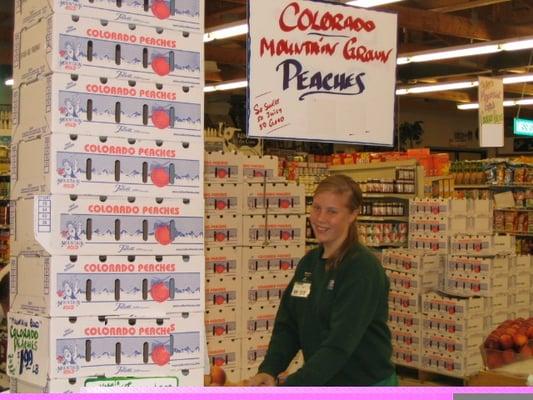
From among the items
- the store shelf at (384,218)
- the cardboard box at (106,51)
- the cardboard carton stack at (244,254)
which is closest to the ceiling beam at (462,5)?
the store shelf at (384,218)

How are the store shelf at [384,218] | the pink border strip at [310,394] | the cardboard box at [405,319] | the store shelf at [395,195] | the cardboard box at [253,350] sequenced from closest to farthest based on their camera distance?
1. the pink border strip at [310,394]
2. the cardboard box at [253,350]
3. the cardboard box at [405,319]
4. the store shelf at [384,218]
5. the store shelf at [395,195]

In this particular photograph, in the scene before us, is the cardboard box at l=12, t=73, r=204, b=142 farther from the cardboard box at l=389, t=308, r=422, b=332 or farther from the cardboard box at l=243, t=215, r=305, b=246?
the cardboard box at l=389, t=308, r=422, b=332

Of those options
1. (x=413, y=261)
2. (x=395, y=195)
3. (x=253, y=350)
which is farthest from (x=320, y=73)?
(x=395, y=195)

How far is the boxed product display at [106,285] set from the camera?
120 inches

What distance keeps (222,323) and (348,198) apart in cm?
441

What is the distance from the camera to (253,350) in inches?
295

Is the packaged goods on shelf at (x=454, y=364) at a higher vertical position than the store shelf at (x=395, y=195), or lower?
lower

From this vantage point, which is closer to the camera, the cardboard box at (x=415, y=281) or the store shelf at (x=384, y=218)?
the cardboard box at (x=415, y=281)

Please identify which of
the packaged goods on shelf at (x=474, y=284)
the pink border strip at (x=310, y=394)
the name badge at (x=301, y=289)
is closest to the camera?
the pink border strip at (x=310, y=394)

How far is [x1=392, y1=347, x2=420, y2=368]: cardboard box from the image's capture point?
860 cm

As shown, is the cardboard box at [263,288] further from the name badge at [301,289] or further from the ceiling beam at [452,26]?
the ceiling beam at [452,26]

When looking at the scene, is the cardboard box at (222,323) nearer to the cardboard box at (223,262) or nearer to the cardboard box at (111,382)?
the cardboard box at (223,262)

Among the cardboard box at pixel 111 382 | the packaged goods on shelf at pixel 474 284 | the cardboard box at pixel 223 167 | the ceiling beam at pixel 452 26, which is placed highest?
the ceiling beam at pixel 452 26

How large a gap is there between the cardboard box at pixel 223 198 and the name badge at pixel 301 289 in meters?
4.04
